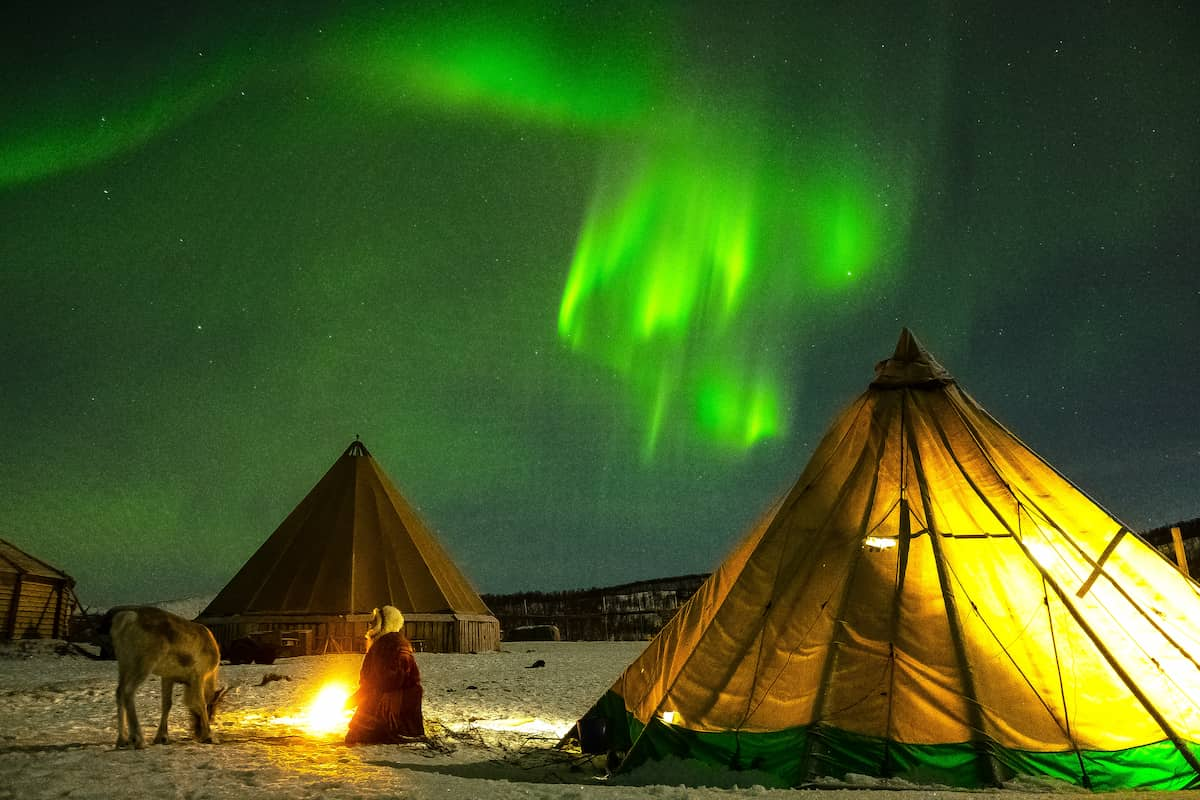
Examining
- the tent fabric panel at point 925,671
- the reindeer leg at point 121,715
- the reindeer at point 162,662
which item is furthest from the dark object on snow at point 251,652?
the tent fabric panel at point 925,671

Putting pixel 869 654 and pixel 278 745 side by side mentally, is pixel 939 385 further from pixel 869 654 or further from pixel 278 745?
pixel 278 745

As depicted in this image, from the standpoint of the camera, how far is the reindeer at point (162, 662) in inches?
258

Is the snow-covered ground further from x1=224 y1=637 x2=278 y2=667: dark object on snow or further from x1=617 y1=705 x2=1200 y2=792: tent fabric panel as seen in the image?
x1=224 y1=637 x2=278 y2=667: dark object on snow

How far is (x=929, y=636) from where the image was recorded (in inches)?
243

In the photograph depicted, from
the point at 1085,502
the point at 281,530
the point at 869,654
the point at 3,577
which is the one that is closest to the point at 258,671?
the point at 281,530

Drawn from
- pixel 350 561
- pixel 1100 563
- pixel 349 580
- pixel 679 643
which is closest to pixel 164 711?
pixel 679 643

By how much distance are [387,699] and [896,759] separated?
4370 millimetres

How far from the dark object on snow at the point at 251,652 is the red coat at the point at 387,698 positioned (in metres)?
9.76

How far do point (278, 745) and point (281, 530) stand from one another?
15.9 meters

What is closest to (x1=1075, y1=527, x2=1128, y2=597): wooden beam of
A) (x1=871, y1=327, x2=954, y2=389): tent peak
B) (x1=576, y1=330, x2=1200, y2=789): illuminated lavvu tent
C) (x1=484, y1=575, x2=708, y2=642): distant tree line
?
(x1=576, y1=330, x2=1200, y2=789): illuminated lavvu tent

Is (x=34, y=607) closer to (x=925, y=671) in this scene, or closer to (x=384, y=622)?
(x=384, y=622)

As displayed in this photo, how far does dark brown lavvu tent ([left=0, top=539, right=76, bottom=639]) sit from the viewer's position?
25.5 m

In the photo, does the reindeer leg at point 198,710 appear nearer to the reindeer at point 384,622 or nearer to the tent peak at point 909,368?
the reindeer at point 384,622

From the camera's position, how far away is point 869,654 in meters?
6.17
